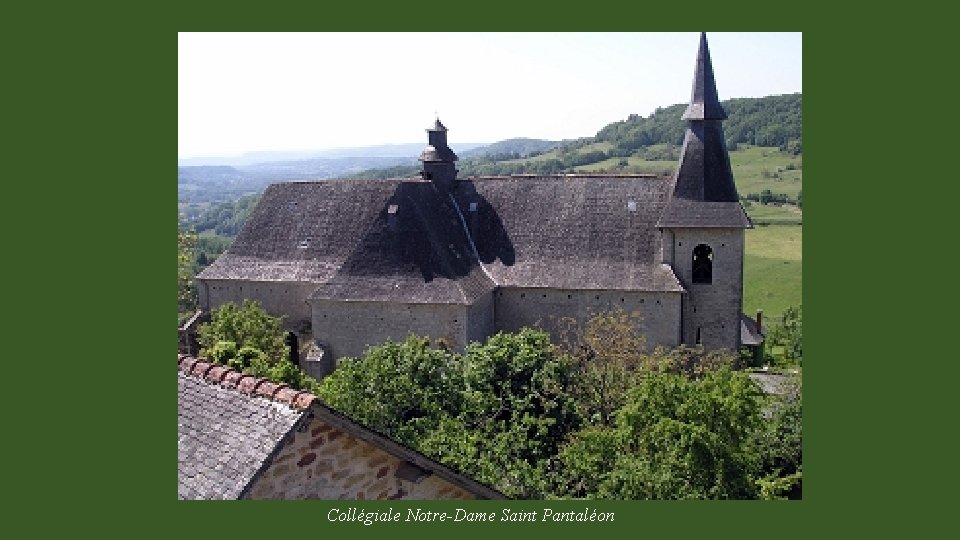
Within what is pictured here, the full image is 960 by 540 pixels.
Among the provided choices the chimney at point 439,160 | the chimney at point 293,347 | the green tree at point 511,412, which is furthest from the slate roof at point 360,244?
the green tree at point 511,412

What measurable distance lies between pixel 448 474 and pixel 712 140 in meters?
22.1

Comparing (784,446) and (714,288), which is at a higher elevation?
(714,288)


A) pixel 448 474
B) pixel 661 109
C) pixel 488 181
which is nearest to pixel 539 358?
pixel 448 474

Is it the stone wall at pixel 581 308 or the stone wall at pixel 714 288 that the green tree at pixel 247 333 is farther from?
the stone wall at pixel 714 288

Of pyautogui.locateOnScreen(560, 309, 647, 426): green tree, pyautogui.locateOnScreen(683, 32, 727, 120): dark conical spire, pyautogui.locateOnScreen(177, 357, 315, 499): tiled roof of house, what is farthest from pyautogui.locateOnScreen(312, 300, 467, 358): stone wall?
pyautogui.locateOnScreen(177, 357, 315, 499): tiled roof of house

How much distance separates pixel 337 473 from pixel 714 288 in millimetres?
22171

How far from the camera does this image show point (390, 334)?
2811cm

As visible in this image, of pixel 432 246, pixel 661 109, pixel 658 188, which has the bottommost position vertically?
pixel 432 246

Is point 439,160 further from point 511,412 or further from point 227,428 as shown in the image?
point 227,428

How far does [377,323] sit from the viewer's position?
2811 centimetres

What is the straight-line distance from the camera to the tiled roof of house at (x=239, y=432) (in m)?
8.93

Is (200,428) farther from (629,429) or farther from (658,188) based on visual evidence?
(658,188)

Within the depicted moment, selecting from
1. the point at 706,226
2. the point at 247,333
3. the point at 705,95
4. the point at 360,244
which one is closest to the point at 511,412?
the point at 360,244

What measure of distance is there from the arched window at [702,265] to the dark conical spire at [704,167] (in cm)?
125
